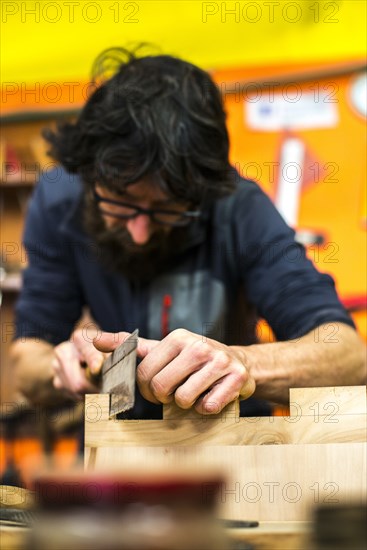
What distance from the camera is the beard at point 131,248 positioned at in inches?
65.4

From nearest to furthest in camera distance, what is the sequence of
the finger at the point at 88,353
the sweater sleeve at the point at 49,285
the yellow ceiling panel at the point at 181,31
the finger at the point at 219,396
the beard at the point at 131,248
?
the finger at the point at 219,396 → the finger at the point at 88,353 → the beard at the point at 131,248 → the sweater sleeve at the point at 49,285 → the yellow ceiling panel at the point at 181,31

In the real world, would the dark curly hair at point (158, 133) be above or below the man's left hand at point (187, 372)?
above

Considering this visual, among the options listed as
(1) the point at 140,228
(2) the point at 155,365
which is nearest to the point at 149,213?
(1) the point at 140,228

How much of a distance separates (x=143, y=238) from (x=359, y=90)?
2167mm

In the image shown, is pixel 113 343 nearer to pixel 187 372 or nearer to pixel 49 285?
pixel 187 372

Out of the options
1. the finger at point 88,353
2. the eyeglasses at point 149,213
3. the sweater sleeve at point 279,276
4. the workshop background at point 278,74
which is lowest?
the finger at point 88,353

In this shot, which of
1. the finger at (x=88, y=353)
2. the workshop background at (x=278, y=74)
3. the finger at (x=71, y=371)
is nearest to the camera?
the finger at (x=88, y=353)

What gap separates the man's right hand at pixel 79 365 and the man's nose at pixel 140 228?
0.26m

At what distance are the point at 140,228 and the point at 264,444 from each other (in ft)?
2.27

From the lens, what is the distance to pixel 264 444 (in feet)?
3.30

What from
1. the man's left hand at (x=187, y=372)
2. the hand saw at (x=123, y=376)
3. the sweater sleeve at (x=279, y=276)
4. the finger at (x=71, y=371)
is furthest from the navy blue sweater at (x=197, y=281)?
the hand saw at (x=123, y=376)

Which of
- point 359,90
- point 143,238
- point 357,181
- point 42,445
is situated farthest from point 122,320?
point 42,445

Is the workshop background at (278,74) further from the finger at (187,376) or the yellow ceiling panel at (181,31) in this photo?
the finger at (187,376)

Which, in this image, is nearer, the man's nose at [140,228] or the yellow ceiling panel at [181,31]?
the man's nose at [140,228]
